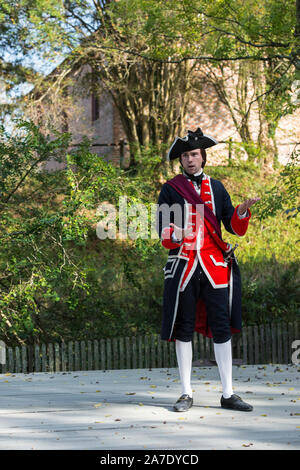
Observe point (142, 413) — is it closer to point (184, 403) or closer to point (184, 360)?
point (184, 403)

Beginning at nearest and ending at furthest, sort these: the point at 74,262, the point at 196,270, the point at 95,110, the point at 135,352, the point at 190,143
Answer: the point at 196,270 → the point at 190,143 → the point at 74,262 → the point at 135,352 → the point at 95,110

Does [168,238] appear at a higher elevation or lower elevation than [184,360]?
higher

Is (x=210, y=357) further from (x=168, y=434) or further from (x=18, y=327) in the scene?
(x=168, y=434)

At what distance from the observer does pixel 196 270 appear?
4805 mm

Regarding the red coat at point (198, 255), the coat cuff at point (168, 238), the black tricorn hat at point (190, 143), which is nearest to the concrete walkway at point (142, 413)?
the red coat at point (198, 255)

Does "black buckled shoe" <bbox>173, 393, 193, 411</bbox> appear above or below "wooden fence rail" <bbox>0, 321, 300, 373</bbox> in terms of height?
above

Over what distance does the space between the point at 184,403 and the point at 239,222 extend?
1.38 meters

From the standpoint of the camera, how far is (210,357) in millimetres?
9289

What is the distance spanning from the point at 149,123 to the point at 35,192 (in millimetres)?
8200

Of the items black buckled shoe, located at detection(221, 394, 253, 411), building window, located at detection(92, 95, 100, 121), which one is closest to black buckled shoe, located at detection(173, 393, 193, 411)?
black buckled shoe, located at detection(221, 394, 253, 411)

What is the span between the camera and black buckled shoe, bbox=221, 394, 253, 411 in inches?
185

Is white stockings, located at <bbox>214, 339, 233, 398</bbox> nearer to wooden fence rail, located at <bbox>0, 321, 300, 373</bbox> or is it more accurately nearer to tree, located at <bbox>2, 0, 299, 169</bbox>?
wooden fence rail, located at <bbox>0, 321, 300, 373</bbox>

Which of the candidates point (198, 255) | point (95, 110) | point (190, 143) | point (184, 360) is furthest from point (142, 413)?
→ point (95, 110)
